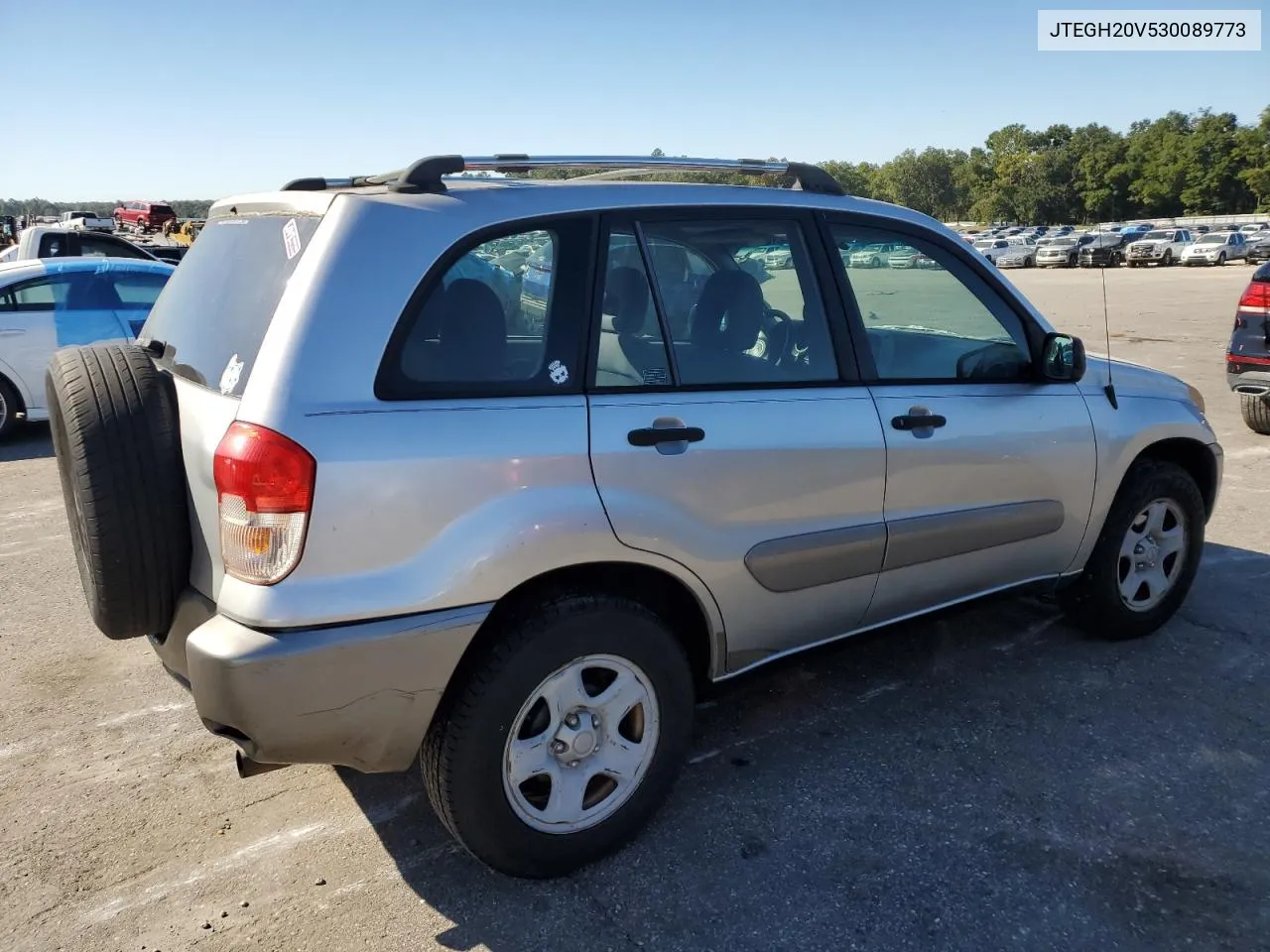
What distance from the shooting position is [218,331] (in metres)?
2.67

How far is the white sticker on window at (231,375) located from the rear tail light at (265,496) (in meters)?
0.20

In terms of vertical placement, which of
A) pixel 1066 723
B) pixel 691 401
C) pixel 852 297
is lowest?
pixel 1066 723

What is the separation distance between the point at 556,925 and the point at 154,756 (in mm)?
1724

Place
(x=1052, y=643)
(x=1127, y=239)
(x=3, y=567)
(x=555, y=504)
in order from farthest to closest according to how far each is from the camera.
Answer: (x=1127, y=239) < (x=3, y=567) < (x=1052, y=643) < (x=555, y=504)

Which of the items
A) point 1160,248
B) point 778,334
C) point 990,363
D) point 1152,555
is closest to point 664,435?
point 778,334

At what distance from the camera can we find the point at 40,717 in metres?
3.67

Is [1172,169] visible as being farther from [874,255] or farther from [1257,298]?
[874,255]

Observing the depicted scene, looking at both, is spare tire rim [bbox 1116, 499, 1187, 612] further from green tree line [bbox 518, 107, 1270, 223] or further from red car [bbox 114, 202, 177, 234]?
green tree line [bbox 518, 107, 1270, 223]

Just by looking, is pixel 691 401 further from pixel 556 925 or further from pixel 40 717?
pixel 40 717

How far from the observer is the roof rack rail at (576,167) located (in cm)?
263

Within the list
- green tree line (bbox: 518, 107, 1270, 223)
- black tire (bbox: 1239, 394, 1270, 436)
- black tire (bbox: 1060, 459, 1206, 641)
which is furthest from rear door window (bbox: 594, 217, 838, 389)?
green tree line (bbox: 518, 107, 1270, 223)

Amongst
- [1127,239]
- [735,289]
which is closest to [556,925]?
[735,289]

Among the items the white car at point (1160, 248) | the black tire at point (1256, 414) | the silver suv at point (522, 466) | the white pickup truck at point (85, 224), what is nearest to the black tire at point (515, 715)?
the silver suv at point (522, 466)

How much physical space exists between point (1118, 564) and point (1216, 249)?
146ft
